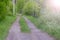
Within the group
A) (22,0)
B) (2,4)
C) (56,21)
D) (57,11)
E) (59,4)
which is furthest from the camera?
(22,0)

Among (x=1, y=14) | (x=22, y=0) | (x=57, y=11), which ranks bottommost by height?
(x=22, y=0)

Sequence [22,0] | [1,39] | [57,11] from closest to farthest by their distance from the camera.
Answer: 1. [1,39]
2. [57,11]
3. [22,0]

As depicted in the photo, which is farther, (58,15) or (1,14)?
(1,14)

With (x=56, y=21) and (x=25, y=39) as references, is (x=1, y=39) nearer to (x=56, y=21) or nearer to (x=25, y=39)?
(x=25, y=39)

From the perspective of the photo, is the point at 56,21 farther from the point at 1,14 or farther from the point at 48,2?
the point at 1,14

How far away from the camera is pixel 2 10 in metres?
15.5

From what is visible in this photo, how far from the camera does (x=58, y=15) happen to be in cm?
1245

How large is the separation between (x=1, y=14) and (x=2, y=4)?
116cm

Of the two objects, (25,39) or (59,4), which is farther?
(59,4)

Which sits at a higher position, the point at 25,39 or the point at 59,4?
the point at 59,4

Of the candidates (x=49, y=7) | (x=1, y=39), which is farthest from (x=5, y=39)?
(x=49, y=7)

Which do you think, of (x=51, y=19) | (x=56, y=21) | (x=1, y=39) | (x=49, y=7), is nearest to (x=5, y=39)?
(x=1, y=39)

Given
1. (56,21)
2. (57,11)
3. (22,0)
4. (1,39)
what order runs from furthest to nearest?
1. (22,0)
2. (57,11)
3. (56,21)
4. (1,39)

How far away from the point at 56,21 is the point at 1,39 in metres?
4.94
